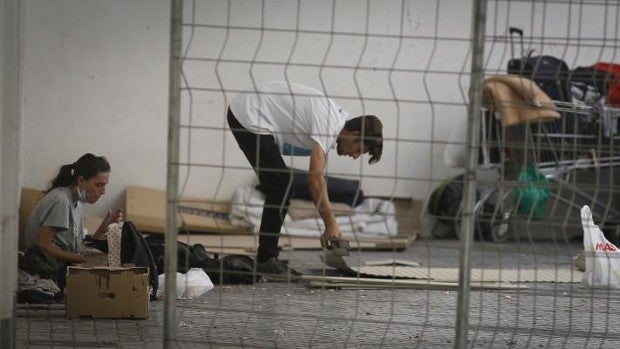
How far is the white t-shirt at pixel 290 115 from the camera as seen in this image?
594 centimetres

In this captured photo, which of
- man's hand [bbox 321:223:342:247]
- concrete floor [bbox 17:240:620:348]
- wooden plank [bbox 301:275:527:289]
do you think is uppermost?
man's hand [bbox 321:223:342:247]

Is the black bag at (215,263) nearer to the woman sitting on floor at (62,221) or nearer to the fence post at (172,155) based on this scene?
the woman sitting on floor at (62,221)

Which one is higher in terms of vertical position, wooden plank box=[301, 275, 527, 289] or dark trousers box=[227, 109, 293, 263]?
dark trousers box=[227, 109, 293, 263]

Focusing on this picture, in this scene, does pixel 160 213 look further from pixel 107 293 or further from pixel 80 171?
pixel 107 293

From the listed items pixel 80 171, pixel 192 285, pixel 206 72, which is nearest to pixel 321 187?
pixel 192 285

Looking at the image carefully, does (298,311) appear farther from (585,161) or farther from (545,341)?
(585,161)

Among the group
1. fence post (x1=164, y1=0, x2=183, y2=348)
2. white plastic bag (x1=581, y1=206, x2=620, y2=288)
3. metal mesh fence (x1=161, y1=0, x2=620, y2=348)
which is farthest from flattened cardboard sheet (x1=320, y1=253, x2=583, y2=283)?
fence post (x1=164, y1=0, x2=183, y2=348)

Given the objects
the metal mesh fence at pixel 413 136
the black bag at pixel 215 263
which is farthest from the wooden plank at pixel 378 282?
the black bag at pixel 215 263

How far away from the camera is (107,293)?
195 inches

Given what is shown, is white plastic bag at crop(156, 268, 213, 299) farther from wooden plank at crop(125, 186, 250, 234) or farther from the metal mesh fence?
wooden plank at crop(125, 186, 250, 234)

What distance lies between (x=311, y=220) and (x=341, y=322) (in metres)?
3.73

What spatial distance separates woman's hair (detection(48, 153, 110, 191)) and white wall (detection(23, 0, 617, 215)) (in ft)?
8.19

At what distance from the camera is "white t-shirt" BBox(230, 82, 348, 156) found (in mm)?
5938

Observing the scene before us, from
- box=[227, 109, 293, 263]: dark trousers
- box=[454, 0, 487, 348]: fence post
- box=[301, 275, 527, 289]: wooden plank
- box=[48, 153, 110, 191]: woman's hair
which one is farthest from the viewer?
box=[227, 109, 293, 263]: dark trousers
